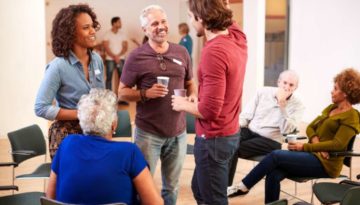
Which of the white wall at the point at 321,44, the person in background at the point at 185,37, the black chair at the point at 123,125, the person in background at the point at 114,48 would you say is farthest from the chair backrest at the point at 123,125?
the person in background at the point at 185,37

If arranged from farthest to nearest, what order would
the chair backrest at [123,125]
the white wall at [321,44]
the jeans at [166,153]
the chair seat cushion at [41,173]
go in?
the white wall at [321,44] → the chair backrest at [123,125] → the chair seat cushion at [41,173] → the jeans at [166,153]

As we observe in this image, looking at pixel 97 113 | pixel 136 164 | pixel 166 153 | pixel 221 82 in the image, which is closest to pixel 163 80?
pixel 166 153

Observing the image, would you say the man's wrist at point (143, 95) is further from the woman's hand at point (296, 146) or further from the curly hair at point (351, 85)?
the curly hair at point (351, 85)

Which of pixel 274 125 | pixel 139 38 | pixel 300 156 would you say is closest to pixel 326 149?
pixel 300 156

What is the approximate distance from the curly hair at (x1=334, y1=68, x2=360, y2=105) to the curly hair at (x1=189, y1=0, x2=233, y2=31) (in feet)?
4.60

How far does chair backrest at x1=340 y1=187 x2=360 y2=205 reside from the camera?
209 cm

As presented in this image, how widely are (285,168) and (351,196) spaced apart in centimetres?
129

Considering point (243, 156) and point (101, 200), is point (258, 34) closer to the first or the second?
point (243, 156)

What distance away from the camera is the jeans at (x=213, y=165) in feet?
7.63

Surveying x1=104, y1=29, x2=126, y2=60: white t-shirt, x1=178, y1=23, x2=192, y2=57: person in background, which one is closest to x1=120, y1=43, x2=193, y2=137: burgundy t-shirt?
x1=104, y1=29, x2=126, y2=60: white t-shirt

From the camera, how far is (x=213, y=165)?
2.33 m

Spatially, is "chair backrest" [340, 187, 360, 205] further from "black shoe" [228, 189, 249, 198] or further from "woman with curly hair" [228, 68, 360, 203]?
"black shoe" [228, 189, 249, 198]

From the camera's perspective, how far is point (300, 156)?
3344 millimetres

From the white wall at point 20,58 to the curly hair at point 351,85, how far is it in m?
4.48
